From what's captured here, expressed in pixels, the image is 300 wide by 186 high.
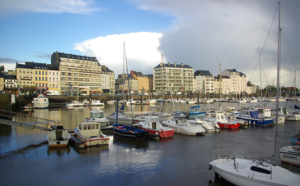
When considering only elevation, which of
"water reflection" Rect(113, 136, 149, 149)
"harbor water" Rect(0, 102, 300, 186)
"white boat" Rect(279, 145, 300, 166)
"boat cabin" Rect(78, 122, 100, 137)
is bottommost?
"harbor water" Rect(0, 102, 300, 186)

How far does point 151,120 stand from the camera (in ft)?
90.0

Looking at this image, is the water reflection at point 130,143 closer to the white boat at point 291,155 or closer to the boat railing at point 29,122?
the boat railing at point 29,122

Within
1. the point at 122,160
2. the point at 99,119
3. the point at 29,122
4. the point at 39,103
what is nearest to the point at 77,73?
the point at 39,103

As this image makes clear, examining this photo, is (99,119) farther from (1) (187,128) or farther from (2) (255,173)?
(2) (255,173)

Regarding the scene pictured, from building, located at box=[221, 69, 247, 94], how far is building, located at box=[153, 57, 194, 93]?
32159 mm

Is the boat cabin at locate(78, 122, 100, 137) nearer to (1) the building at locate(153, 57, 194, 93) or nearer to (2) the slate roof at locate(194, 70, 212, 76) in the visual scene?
(1) the building at locate(153, 57, 194, 93)

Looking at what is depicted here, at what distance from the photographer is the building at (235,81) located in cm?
16538

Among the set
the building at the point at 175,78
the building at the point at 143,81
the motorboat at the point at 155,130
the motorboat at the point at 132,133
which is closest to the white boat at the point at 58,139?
the motorboat at the point at 132,133

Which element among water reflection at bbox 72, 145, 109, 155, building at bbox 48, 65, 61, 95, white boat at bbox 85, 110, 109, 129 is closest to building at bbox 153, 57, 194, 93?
building at bbox 48, 65, 61, 95

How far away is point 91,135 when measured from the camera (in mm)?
23172

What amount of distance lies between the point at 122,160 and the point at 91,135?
6376 millimetres

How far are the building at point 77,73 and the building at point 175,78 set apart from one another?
3924cm

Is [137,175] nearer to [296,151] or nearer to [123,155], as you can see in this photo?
[123,155]

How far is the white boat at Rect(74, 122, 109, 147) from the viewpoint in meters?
21.8
